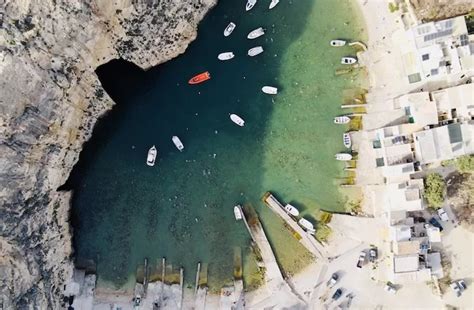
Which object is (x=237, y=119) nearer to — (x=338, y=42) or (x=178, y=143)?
(x=178, y=143)

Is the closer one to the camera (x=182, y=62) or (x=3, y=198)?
(x=3, y=198)

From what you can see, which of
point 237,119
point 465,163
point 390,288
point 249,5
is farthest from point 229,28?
point 390,288

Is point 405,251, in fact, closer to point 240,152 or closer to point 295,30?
point 240,152

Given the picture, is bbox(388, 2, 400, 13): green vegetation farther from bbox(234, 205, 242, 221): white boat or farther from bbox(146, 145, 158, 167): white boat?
bbox(146, 145, 158, 167): white boat

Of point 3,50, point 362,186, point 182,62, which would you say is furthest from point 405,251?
point 3,50

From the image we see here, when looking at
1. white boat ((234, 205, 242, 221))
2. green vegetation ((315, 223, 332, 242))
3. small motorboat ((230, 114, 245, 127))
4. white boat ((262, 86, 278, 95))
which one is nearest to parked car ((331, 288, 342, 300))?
green vegetation ((315, 223, 332, 242))

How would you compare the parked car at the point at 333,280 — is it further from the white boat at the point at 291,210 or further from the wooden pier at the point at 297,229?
the white boat at the point at 291,210

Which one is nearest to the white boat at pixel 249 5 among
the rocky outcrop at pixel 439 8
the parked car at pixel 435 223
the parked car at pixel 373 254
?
the rocky outcrop at pixel 439 8
